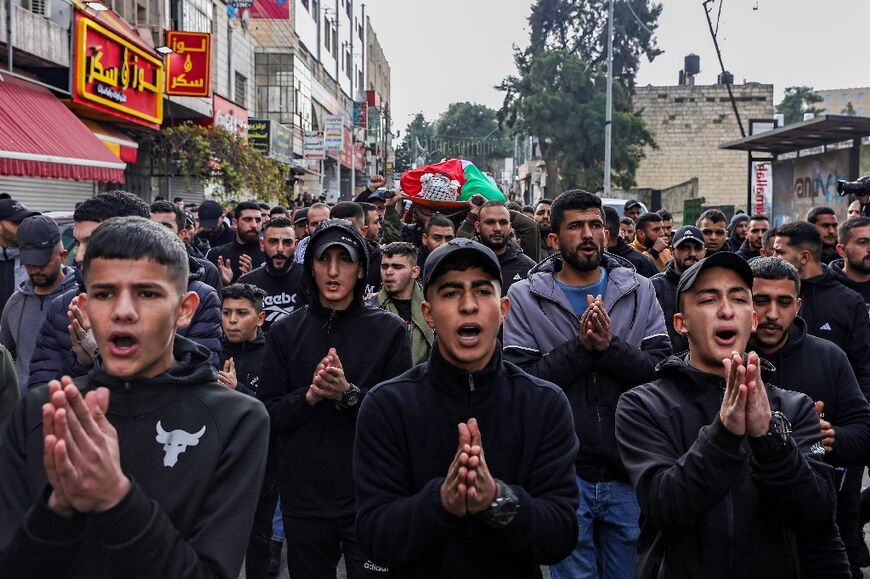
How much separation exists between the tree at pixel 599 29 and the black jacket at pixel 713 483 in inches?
2136

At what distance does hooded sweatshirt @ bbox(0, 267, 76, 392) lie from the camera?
5.63 m

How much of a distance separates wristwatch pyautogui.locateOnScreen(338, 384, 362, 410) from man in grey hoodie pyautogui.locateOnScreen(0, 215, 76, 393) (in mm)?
2355

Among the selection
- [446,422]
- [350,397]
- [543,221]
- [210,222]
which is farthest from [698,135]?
[446,422]

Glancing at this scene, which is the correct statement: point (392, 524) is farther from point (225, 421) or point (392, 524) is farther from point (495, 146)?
point (495, 146)

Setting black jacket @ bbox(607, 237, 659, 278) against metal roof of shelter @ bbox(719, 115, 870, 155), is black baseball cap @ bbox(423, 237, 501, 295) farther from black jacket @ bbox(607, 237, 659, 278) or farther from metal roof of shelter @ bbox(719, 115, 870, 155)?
metal roof of shelter @ bbox(719, 115, 870, 155)

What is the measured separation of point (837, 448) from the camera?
13.1 feet

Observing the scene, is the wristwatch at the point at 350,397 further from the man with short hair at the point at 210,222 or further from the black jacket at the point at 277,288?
the man with short hair at the point at 210,222

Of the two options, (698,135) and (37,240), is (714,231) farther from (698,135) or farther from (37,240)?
(698,135)

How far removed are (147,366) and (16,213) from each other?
17.2 ft

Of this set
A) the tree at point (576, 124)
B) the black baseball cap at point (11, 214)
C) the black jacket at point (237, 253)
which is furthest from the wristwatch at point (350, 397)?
the tree at point (576, 124)

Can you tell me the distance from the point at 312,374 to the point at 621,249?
15.6ft

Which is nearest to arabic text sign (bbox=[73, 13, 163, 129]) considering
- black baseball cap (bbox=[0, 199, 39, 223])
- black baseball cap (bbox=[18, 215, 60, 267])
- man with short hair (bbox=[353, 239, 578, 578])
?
black baseball cap (bbox=[0, 199, 39, 223])

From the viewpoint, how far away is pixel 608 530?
4.48 metres

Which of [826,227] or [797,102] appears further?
[797,102]
